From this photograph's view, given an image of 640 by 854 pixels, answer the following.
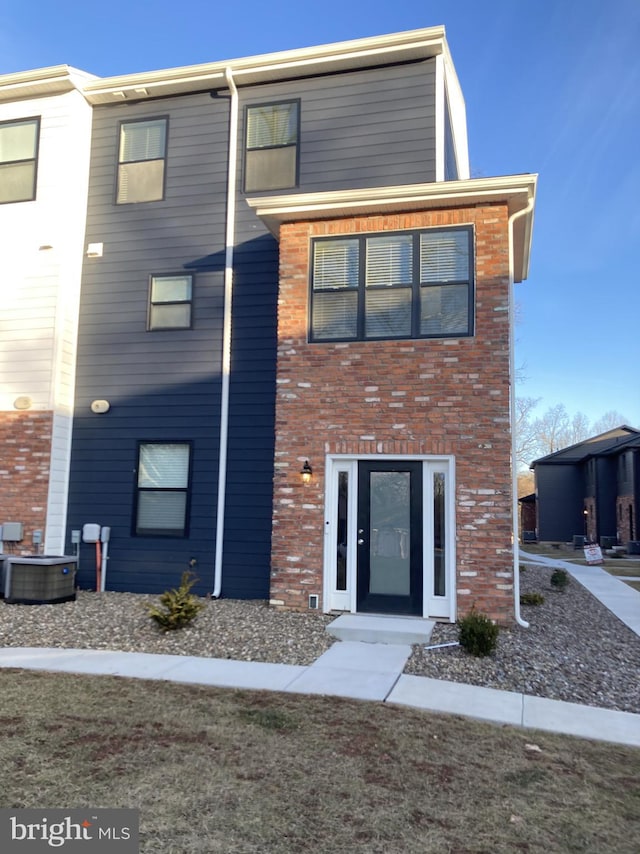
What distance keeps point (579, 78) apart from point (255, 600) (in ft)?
44.5

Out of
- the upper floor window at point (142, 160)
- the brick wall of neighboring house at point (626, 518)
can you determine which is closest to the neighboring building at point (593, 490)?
the brick wall of neighboring house at point (626, 518)

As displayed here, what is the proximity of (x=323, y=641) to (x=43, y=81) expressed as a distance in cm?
984

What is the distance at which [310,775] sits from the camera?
369 centimetres

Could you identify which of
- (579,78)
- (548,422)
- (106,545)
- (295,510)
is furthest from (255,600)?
(548,422)

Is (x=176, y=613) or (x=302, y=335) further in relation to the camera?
(x=302, y=335)

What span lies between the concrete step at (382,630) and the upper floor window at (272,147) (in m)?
6.58

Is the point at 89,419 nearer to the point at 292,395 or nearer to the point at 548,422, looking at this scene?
the point at 292,395

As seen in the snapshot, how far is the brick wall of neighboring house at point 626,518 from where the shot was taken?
24344 mm

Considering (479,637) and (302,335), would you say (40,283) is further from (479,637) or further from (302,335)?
(479,637)

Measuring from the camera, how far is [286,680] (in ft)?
18.4

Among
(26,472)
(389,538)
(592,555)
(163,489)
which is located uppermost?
(26,472)

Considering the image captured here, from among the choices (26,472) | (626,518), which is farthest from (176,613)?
(626,518)

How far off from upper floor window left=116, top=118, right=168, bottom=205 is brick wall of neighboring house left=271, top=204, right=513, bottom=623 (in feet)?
11.1

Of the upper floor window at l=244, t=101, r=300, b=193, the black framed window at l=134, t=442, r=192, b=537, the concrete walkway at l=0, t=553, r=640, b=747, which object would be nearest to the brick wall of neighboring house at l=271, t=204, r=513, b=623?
the concrete walkway at l=0, t=553, r=640, b=747
